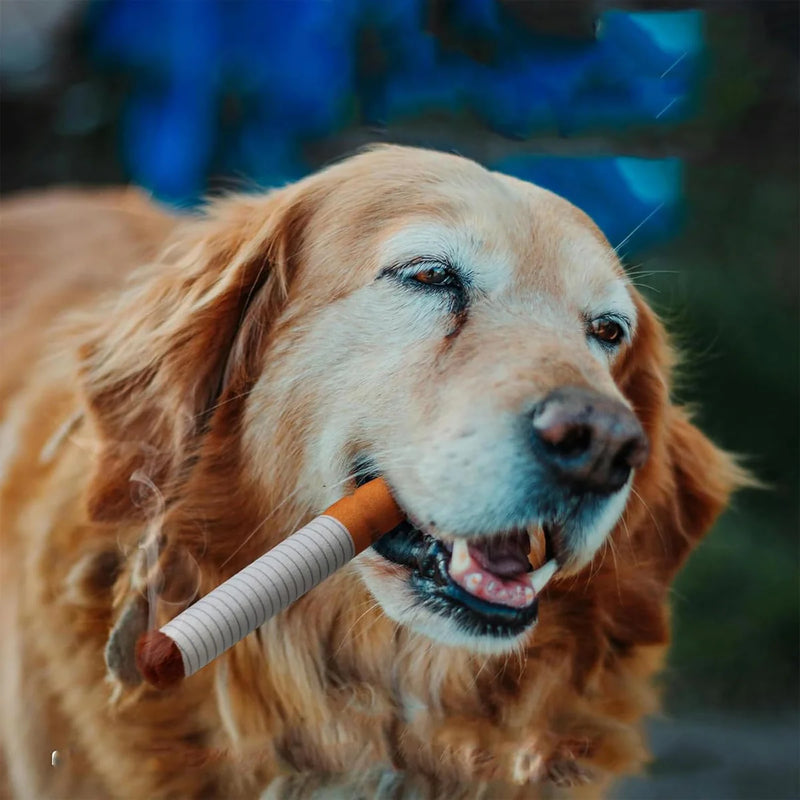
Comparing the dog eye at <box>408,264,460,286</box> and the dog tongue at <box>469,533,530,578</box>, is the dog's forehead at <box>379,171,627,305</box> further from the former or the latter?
the dog tongue at <box>469,533,530,578</box>

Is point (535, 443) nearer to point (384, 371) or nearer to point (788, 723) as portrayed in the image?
point (384, 371)

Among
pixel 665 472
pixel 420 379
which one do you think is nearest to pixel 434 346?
pixel 420 379

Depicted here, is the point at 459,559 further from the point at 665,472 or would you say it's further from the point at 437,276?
the point at 665,472

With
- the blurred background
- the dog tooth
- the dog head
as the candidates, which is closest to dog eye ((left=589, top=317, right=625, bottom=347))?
the dog head

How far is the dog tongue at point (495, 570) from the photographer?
1.58m

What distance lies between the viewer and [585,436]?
4.69 ft

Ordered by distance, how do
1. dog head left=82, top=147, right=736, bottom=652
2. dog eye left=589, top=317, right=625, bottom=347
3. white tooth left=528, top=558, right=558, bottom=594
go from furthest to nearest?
dog eye left=589, top=317, right=625, bottom=347, white tooth left=528, top=558, right=558, bottom=594, dog head left=82, top=147, right=736, bottom=652

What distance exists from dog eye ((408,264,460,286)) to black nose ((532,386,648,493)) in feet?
0.96

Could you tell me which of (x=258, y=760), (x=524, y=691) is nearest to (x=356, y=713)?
(x=258, y=760)

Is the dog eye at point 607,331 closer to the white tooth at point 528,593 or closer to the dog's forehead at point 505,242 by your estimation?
the dog's forehead at point 505,242

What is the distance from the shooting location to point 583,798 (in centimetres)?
190

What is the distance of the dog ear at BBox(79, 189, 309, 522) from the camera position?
177 centimetres

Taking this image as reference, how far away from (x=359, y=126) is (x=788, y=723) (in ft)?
4.84

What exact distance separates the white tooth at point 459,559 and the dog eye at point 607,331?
1.35 ft
